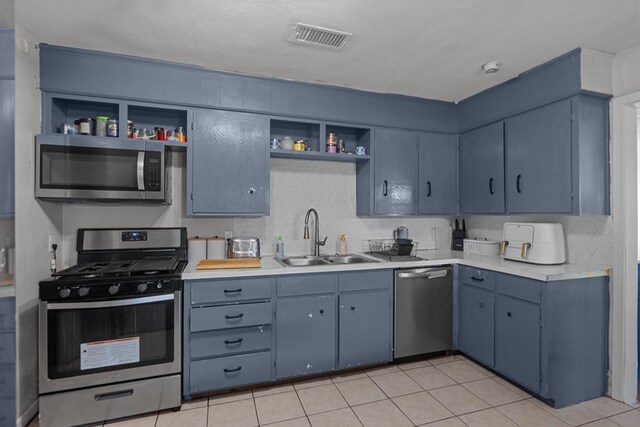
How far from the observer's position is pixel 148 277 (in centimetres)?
209

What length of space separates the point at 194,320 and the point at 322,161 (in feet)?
5.98

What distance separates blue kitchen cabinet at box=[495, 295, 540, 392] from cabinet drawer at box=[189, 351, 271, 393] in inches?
70.8

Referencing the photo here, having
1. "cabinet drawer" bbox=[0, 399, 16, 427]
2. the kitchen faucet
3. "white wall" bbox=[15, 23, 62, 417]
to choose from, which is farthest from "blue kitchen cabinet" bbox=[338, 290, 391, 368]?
"cabinet drawer" bbox=[0, 399, 16, 427]

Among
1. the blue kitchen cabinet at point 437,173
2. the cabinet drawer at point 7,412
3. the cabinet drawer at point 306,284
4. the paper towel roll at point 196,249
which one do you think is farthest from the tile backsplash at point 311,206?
the cabinet drawer at point 7,412

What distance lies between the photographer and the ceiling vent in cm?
201

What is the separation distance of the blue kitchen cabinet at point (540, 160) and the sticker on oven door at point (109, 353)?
10.1 ft

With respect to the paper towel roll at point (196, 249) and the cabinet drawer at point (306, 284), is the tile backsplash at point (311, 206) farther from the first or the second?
the cabinet drawer at point (306, 284)

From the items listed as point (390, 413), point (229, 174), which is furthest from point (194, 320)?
point (390, 413)

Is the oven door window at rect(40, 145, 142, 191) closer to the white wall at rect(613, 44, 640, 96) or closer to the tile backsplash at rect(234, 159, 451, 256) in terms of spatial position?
the tile backsplash at rect(234, 159, 451, 256)

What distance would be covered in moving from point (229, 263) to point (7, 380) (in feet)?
6.33

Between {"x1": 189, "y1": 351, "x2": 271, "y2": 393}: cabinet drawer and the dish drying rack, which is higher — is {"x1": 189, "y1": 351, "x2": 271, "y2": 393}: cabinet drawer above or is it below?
below

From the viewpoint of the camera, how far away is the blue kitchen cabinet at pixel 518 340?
2258 millimetres

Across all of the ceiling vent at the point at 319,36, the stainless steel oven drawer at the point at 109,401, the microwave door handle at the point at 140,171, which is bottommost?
the stainless steel oven drawer at the point at 109,401

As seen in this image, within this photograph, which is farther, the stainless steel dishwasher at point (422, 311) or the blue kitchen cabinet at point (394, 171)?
the blue kitchen cabinet at point (394, 171)
